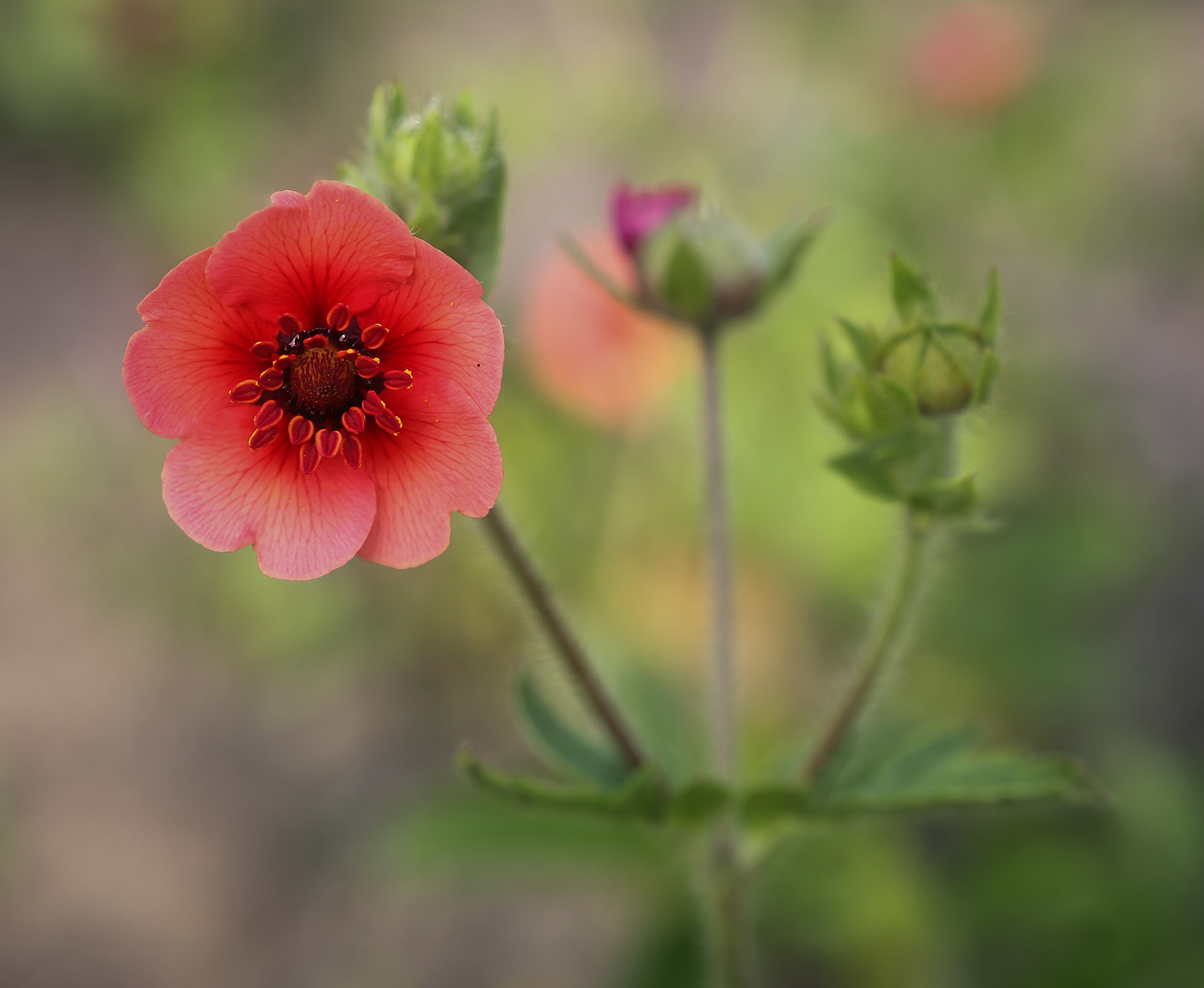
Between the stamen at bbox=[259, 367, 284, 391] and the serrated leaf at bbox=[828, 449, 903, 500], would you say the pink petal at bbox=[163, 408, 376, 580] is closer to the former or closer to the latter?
the stamen at bbox=[259, 367, 284, 391]

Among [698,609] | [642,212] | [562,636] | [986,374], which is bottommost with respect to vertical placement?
[698,609]

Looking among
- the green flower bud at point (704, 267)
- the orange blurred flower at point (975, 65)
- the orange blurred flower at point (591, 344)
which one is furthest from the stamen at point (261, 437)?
the orange blurred flower at point (975, 65)

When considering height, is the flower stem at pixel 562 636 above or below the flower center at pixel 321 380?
below

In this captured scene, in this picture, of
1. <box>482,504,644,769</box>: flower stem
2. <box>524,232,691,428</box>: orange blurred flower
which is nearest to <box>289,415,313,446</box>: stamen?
<box>482,504,644,769</box>: flower stem

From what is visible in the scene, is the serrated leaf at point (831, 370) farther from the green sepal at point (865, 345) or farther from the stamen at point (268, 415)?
the stamen at point (268, 415)

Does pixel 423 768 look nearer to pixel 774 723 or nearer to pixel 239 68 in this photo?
pixel 774 723

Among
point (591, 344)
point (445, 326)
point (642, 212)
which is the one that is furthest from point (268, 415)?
point (591, 344)

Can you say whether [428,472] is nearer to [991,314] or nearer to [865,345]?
[865,345]
